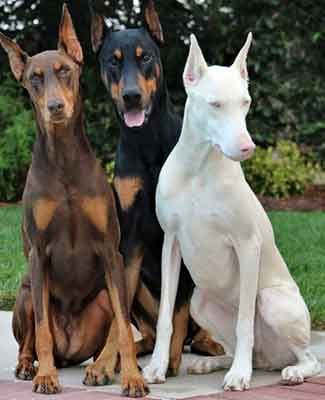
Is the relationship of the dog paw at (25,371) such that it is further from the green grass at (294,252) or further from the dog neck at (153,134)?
the green grass at (294,252)

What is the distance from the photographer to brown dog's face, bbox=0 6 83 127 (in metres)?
4.57

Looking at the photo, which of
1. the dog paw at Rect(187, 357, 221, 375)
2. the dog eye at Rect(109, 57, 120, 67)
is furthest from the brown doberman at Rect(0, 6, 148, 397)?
the dog paw at Rect(187, 357, 221, 375)

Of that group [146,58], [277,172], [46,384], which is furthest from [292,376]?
[277,172]

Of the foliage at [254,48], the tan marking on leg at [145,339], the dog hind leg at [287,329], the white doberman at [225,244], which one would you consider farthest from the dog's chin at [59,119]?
the foliage at [254,48]

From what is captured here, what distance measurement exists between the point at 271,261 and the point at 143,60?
1335 mm

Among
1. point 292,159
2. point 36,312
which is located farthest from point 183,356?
point 292,159

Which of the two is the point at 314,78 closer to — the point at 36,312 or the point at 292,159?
the point at 292,159

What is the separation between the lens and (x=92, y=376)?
15.6 feet

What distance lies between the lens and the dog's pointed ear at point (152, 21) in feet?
17.7

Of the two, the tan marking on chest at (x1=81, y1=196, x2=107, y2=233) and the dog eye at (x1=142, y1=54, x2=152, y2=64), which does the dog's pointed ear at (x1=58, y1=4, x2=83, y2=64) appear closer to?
the dog eye at (x1=142, y1=54, x2=152, y2=64)

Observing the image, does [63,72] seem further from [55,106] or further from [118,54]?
[118,54]

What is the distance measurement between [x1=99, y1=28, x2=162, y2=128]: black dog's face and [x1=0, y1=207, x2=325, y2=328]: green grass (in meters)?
2.15

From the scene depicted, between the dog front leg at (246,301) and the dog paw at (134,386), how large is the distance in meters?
0.46

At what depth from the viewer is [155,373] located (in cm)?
484
